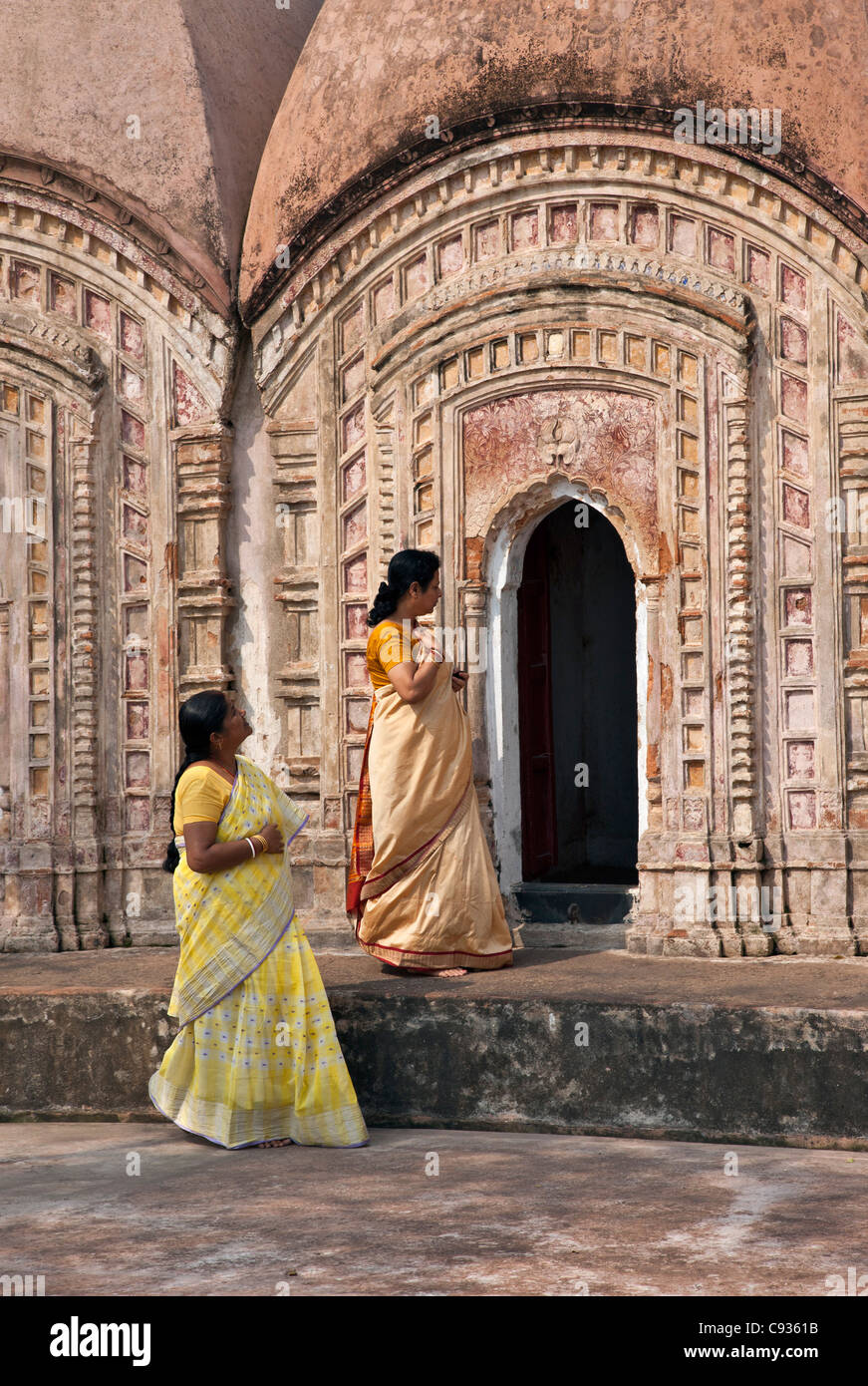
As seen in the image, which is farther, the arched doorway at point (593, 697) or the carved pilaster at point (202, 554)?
the arched doorway at point (593, 697)

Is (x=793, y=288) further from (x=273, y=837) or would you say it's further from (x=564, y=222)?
(x=273, y=837)

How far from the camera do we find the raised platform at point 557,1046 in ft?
16.4

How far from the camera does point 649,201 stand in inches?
256

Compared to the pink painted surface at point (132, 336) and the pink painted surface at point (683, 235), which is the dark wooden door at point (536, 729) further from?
the pink painted surface at point (132, 336)

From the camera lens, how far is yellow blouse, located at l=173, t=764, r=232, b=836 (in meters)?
4.88

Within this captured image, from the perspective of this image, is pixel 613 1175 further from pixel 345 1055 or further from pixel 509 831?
pixel 509 831

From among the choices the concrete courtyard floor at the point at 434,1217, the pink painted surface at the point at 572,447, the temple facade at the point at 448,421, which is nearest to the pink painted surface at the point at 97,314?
the temple facade at the point at 448,421

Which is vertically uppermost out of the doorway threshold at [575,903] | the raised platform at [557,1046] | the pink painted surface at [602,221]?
the pink painted surface at [602,221]

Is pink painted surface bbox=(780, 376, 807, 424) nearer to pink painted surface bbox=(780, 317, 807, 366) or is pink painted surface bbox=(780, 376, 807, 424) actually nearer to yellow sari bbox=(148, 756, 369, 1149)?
pink painted surface bbox=(780, 317, 807, 366)

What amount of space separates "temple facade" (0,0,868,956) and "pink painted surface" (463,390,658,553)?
0.5 inches

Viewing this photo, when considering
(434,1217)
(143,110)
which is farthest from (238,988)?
(143,110)

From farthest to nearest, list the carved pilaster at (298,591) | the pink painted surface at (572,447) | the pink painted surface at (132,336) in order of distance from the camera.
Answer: the pink painted surface at (132,336) → the carved pilaster at (298,591) → the pink painted surface at (572,447)

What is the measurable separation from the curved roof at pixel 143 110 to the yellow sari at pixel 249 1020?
3256mm

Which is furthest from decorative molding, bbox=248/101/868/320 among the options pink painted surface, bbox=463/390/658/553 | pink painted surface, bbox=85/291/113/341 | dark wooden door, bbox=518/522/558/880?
dark wooden door, bbox=518/522/558/880
